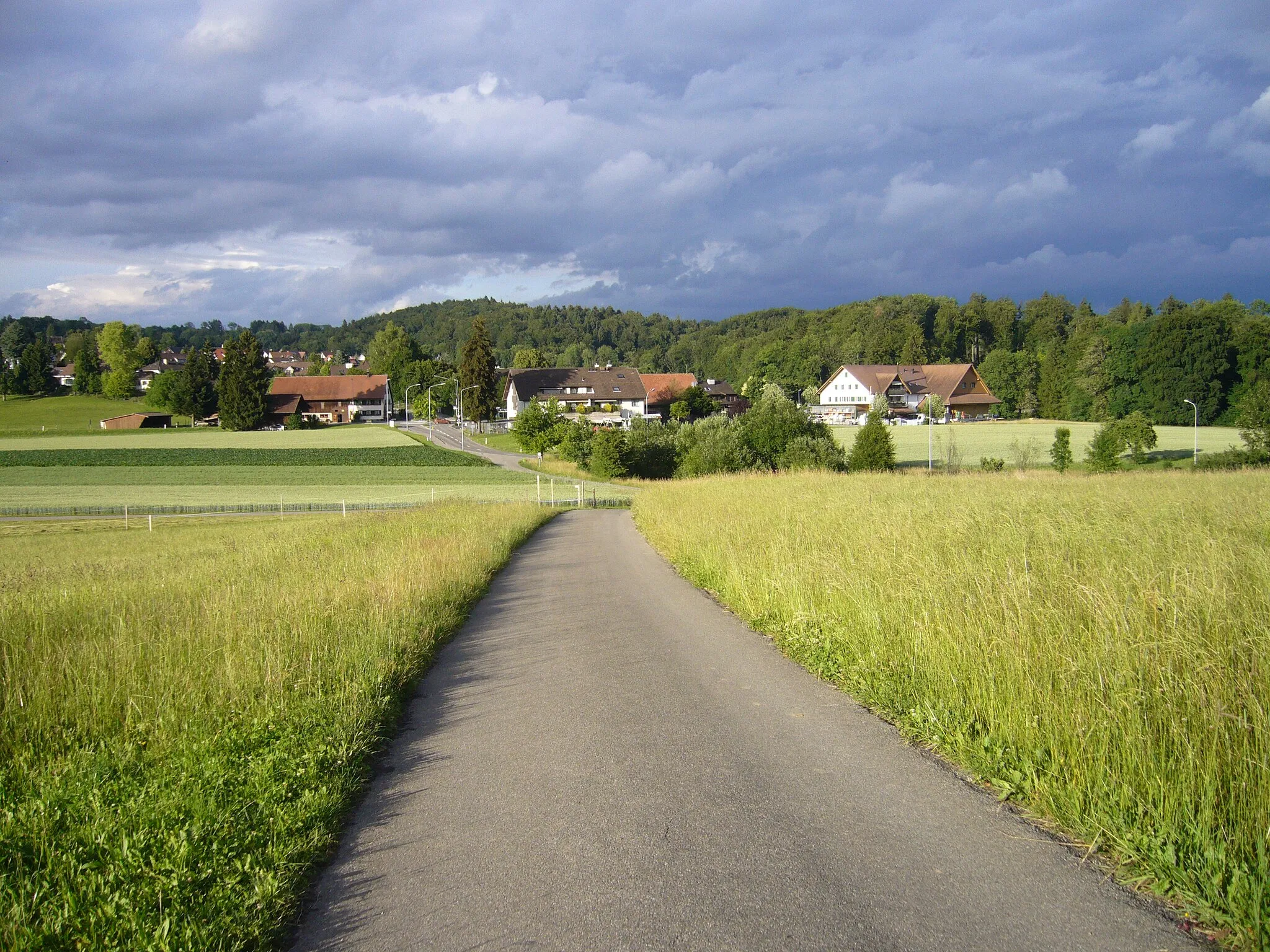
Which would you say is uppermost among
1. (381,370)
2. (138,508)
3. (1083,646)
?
(381,370)

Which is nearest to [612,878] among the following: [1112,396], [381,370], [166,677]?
[166,677]

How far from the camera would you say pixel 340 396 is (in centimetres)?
12288

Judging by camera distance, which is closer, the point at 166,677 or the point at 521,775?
the point at 521,775

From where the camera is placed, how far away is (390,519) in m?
25.0

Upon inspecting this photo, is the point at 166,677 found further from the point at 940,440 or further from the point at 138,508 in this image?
the point at 940,440

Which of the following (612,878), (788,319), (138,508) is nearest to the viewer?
(612,878)

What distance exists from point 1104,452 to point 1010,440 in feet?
82.0

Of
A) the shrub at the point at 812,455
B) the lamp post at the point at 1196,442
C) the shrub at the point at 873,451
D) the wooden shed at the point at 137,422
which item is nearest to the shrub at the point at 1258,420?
the lamp post at the point at 1196,442

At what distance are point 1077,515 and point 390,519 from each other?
768 inches

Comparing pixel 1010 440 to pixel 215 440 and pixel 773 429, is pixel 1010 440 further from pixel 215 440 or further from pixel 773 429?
pixel 215 440

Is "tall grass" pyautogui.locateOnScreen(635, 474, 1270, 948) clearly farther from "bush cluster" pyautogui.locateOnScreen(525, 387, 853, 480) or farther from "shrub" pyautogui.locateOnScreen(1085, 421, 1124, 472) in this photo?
"shrub" pyautogui.locateOnScreen(1085, 421, 1124, 472)

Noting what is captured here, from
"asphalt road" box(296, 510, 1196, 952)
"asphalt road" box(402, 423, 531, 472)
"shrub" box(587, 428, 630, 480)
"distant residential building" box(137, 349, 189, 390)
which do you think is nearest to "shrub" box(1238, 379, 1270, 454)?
"shrub" box(587, 428, 630, 480)

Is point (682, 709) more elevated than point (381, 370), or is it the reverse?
point (381, 370)

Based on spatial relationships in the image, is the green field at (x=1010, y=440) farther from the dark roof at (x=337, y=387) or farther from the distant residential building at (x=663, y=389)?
the dark roof at (x=337, y=387)
